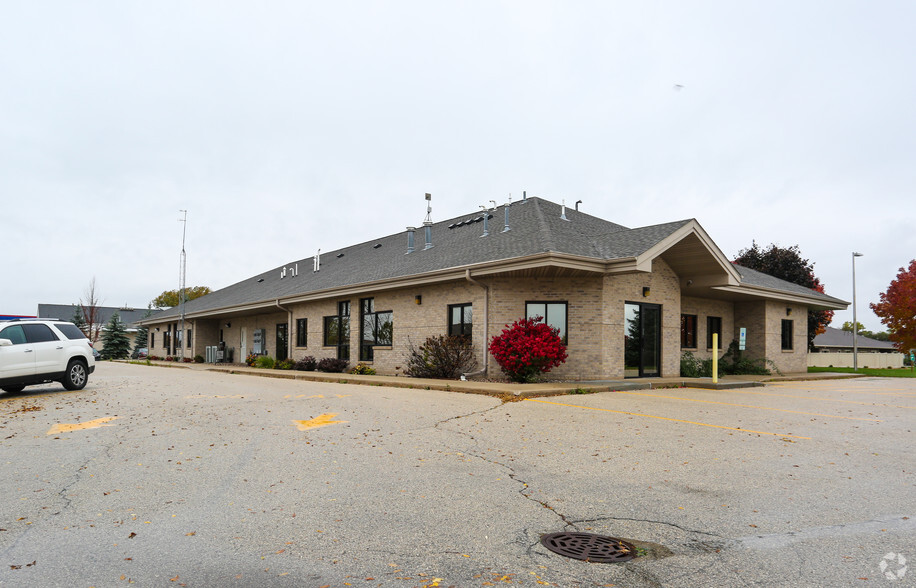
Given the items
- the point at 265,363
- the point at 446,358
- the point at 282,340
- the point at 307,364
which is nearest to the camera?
the point at 446,358

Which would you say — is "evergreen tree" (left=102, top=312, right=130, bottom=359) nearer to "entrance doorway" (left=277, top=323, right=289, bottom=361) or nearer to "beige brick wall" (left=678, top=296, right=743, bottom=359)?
"entrance doorway" (left=277, top=323, right=289, bottom=361)

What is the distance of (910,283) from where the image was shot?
3869cm

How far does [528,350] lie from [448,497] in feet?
33.6

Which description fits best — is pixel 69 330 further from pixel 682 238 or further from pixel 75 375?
pixel 682 238

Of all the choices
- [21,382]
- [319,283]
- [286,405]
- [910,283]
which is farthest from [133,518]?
[910,283]

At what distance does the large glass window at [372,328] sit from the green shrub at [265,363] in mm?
6711

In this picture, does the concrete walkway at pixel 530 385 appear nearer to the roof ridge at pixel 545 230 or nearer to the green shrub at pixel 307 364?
the roof ridge at pixel 545 230

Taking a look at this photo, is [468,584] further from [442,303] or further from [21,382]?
[442,303]

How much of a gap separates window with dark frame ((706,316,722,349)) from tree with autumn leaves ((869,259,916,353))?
23601mm

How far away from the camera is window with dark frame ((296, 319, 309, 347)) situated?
2652 cm

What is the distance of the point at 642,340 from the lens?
18.1 metres

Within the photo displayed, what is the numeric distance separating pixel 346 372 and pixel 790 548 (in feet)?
64.2

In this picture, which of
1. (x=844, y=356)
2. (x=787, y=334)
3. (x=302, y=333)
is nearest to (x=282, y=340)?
(x=302, y=333)

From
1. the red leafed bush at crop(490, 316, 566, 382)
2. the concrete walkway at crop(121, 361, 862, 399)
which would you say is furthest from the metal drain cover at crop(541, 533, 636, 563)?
the red leafed bush at crop(490, 316, 566, 382)
